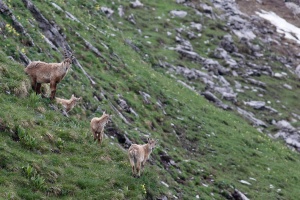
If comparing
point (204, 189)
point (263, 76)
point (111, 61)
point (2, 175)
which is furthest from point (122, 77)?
point (263, 76)

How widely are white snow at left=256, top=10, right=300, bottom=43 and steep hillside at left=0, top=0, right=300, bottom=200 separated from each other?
11.3m

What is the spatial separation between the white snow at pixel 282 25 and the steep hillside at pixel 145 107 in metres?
11.3

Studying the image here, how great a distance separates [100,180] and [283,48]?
60.4 m

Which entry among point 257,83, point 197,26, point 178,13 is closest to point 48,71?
point 257,83

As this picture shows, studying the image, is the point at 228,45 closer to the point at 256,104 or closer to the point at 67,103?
the point at 256,104

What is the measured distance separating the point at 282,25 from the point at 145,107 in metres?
57.2

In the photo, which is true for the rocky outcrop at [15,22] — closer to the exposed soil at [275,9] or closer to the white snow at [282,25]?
the exposed soil at [275,9]

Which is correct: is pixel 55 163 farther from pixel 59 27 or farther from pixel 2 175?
pixel 59 27

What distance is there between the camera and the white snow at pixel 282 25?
7938cm

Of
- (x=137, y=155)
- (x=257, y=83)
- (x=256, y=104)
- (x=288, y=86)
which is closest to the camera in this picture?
(x=137, y=155)

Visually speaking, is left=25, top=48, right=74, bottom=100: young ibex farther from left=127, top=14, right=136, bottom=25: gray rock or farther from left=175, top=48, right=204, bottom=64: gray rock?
left=127, top=14, right=136, bottom=25: gray rock

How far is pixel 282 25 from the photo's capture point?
8331cm

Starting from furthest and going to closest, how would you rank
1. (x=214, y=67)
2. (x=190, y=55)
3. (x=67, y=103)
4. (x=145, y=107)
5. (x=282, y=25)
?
(x=282, y=25) < (x=190, y=55) < (x=214, y=67) < (x=145, y=107) < (x=67, y=103)

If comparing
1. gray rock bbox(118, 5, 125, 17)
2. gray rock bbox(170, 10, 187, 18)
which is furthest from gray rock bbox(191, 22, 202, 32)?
gray rock bbox(118, 5, 125, 17)
